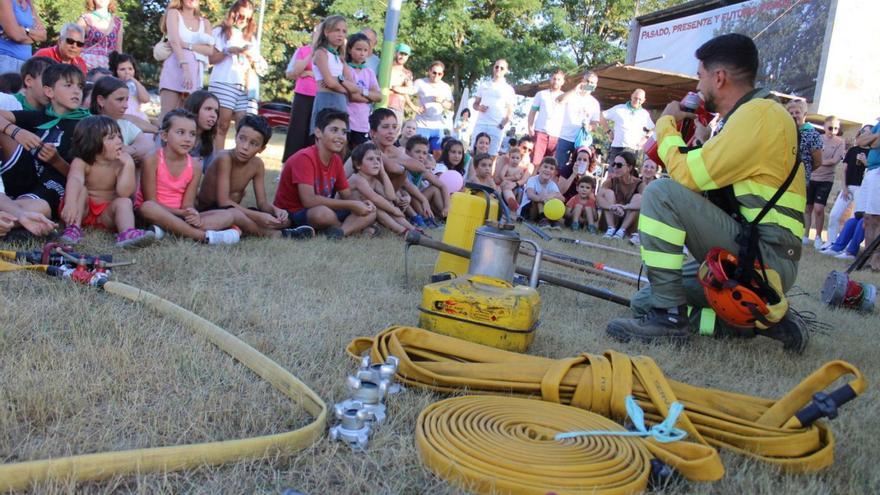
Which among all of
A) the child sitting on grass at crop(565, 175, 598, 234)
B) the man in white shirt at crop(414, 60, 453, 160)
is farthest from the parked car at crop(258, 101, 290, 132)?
the child sitting on grass at crop(565, 175, 598, 234)

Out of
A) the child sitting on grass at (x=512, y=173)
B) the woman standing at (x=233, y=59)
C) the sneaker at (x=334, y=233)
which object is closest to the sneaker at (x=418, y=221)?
the sneaker at (x=334, y=233)

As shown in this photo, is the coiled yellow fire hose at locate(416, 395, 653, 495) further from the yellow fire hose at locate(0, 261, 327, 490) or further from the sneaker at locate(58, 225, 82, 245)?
the sneaker at locate(58, 225, 82, 245)

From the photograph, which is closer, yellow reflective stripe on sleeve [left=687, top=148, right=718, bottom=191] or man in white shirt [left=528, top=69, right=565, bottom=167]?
yellow reflective stripe on sleeve [left=687, top=148, right=718, bottom=191]

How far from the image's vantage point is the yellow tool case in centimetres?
262

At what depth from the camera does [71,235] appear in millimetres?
3680

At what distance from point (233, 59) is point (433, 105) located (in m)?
3.34

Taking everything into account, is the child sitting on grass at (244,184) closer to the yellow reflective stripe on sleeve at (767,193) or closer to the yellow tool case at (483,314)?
the yellow tool case at (483,314)

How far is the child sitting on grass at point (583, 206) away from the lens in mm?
8516

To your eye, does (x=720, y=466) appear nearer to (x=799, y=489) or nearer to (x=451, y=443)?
(x=799, y=489)

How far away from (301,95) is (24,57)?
2.48 metres

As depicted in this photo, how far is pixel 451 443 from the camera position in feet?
5.51

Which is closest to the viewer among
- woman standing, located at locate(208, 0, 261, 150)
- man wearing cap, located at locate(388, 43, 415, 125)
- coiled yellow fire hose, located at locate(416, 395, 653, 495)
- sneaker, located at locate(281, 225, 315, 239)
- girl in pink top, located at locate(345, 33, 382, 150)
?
coiled yellow fire hose, located at locate(416, 395, 653, 495)

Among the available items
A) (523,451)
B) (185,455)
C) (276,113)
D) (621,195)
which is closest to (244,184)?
(185,455)

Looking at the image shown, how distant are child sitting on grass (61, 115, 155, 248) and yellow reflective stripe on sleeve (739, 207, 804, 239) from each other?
10.9 feet
